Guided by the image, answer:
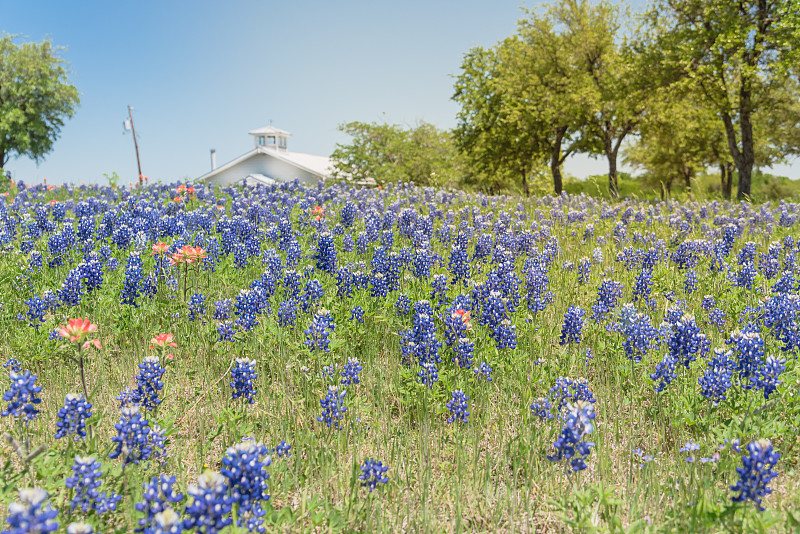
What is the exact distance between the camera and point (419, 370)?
13.9 feet

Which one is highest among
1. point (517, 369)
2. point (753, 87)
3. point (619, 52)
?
point (619, 52)

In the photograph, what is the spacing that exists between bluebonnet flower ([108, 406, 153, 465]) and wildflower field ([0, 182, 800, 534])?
0.5 inches

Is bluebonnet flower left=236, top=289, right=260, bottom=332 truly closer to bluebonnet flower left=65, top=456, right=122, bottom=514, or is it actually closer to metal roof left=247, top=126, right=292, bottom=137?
bluebonnet flower left=65, top=456, right=122, bottom=514

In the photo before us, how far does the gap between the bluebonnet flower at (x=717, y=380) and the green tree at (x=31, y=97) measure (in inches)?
2082

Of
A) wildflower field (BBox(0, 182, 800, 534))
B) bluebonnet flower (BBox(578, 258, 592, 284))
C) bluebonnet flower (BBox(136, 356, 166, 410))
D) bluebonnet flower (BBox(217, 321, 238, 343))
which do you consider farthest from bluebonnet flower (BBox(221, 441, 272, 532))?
bluebonnet flower (BBox(578, 258, 592, 284))

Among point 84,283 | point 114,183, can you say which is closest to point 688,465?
point 84,283

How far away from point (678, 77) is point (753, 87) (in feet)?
10.2

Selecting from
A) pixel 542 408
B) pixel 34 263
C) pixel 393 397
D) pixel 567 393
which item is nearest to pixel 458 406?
pixel 542 408

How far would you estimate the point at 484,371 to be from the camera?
3973 mm

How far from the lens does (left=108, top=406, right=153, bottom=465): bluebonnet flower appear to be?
266 cm

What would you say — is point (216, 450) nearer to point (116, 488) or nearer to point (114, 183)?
point (116, 488)

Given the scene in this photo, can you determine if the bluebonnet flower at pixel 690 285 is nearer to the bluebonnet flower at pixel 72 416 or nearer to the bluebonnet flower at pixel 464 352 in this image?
the bluebonnet flower at pixel 464 352

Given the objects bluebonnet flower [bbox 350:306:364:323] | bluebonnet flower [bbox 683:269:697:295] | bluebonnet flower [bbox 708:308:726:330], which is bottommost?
bluebonnet flower [bbox 708:308:726:330]

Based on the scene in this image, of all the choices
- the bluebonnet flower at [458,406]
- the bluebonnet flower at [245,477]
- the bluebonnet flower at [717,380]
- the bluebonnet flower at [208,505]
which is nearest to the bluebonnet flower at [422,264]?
the bluebonnet flower at [458,406]
